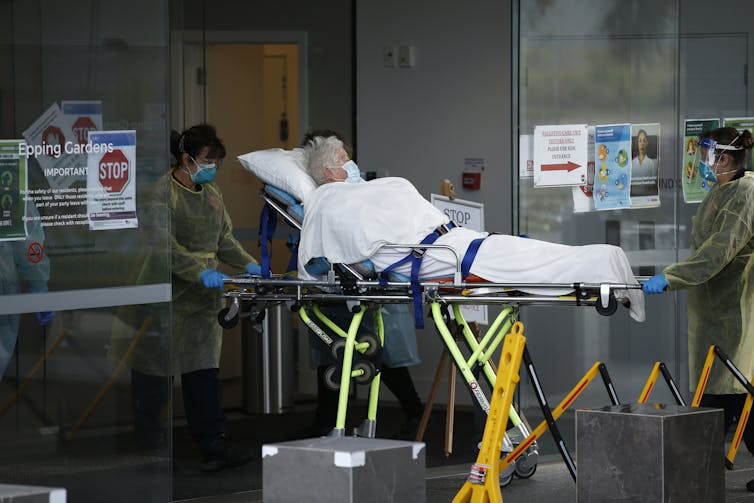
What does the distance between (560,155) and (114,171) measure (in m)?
2.49

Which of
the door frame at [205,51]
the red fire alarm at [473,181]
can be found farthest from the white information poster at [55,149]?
the red fire alarm at [473,181]

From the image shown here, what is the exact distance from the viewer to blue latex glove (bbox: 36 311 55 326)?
5.35 m

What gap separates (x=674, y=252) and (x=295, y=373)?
2.95 meters

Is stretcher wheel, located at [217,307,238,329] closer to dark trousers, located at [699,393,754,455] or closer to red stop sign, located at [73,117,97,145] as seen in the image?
red stop sign, located at [73,117,97,145]

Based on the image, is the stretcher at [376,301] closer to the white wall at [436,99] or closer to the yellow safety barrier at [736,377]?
the yellow safety barrier at [736,377]

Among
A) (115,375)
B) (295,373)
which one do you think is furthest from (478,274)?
(295,373)

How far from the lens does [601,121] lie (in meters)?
7.04

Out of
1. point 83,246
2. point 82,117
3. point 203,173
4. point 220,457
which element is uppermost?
point 82,117

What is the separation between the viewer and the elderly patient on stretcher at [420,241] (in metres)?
5.21

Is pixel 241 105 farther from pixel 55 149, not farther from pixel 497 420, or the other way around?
pixel 497 420

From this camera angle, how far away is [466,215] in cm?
727

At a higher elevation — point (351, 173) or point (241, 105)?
point (241, 105)

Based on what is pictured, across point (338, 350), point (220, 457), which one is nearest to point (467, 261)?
point (338, 350)

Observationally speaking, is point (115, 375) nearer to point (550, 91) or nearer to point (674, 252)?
point (550, 91)
